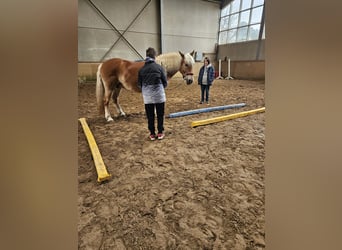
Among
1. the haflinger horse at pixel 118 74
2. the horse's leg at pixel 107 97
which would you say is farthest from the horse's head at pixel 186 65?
the horse's leg at pixel 107 97

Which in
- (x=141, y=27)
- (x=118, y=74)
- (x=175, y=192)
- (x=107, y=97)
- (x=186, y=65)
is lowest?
(x=175, y=192)

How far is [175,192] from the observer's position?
1585 millimetres

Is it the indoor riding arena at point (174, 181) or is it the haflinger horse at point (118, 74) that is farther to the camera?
the haflinger horse at point (118, 74)

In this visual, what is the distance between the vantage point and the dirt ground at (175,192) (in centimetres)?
116

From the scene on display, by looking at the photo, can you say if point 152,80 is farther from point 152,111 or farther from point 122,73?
point 122,73

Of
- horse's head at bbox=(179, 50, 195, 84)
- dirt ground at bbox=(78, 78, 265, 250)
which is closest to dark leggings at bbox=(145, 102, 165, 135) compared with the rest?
dirt ground at bbox=(78, 78, 265, 250)

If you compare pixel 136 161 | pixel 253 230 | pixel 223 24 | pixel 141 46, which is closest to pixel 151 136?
pixel 136 161

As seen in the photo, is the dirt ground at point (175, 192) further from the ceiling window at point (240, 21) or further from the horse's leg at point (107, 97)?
the ceiling window at point (240, 21)

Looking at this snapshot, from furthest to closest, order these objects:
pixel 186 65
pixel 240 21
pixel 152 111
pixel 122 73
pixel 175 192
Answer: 1. pixel 240 21
2. pixel 186 65
3. pixel 122 73
4. pixel 152 111
5. pixel 175 192

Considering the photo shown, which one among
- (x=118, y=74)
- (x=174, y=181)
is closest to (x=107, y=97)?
(x=118, y=74)

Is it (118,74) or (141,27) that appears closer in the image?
(118,74)

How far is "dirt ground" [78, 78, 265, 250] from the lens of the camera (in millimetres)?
1156
